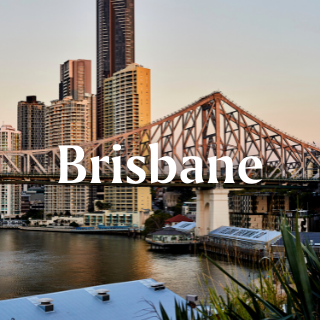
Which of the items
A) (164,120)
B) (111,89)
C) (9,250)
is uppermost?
(111,89)

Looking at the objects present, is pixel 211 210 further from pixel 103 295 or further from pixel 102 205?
pixel 102 205

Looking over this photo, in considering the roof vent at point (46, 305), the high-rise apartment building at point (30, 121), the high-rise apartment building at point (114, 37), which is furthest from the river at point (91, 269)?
the high-rise apartment building at point (114, 37)

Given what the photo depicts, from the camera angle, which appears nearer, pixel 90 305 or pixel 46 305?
pixel 46 305

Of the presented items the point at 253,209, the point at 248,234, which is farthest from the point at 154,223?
the point at 248,234

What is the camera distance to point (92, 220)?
6612 centimetres

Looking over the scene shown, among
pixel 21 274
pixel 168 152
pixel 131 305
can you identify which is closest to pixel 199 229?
pixel 168 152

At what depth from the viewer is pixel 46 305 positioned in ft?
40.7

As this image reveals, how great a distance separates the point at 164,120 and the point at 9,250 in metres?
17.9

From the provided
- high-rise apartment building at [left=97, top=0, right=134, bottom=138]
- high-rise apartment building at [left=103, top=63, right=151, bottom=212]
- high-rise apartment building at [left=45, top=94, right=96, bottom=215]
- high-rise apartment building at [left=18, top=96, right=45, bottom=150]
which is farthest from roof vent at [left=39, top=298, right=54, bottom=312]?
high-rise apartment building at [left=18, top=96, right=45, bottom=150]

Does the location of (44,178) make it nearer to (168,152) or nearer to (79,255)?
(79,255)

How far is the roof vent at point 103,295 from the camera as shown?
13547 mm

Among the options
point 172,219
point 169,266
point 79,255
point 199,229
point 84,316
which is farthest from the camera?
point 172,219

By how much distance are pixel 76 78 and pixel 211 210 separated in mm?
86288

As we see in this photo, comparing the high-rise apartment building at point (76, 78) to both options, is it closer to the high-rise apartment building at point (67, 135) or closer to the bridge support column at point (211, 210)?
the high-rise apartment building at point (67, 135)
